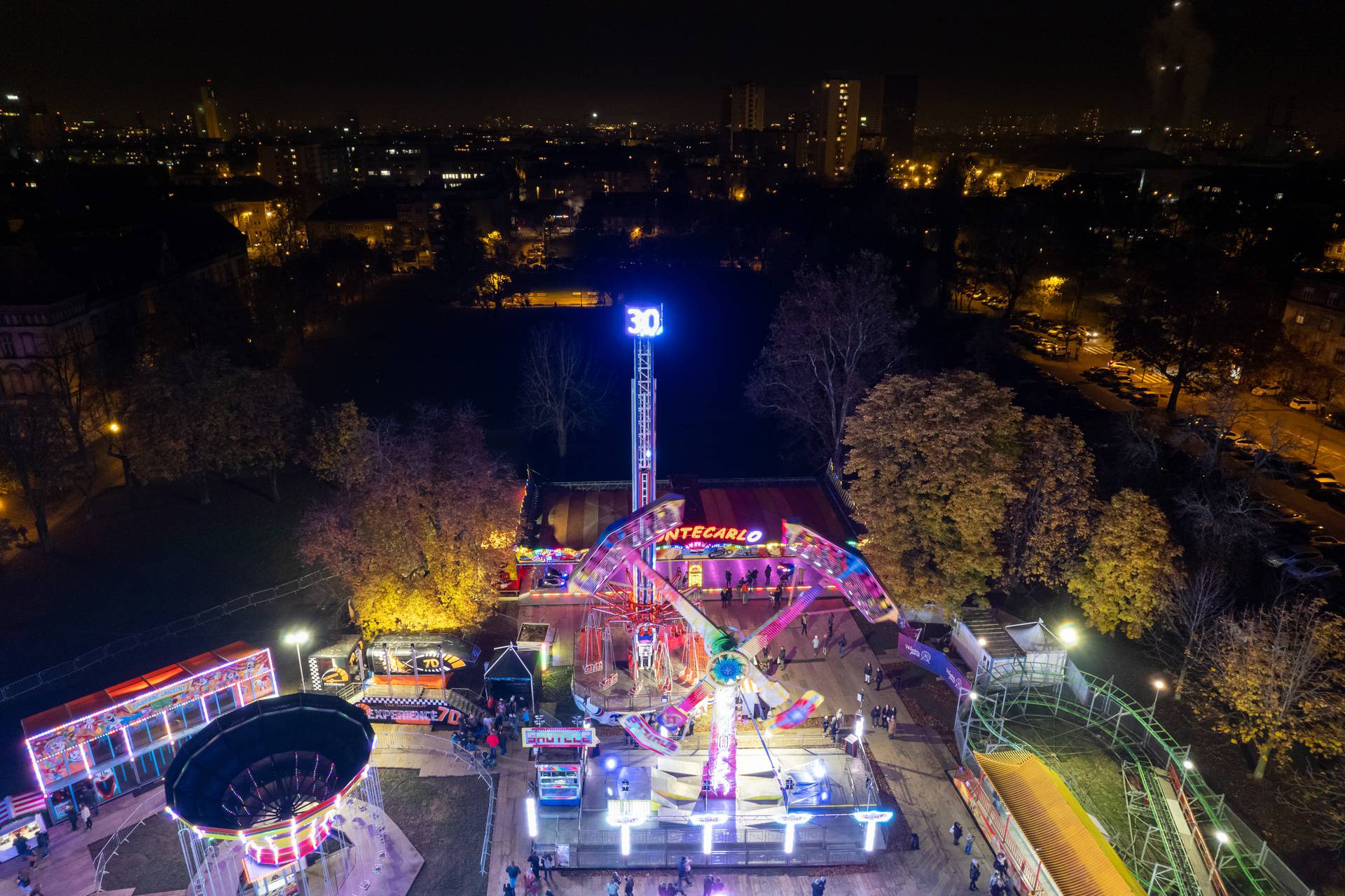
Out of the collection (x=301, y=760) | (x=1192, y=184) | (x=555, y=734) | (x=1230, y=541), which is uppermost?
(x=1192, y=184)

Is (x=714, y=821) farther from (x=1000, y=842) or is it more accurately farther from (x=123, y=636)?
(x=123, y=636)

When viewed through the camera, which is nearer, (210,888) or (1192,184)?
(210,888)

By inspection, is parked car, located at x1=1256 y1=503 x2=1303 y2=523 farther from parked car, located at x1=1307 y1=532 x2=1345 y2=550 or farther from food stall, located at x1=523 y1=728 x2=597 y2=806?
food stall, located at x1=523 y1=728 x2=597 y2=806

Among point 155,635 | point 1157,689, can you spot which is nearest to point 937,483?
point 1157,689

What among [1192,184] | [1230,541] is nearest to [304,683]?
[1230,541]

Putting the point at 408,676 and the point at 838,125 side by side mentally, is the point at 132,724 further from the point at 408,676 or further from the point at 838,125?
the point at 838,125

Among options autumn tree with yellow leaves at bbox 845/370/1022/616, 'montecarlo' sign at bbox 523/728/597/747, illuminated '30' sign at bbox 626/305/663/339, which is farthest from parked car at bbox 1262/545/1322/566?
'montecarlo' sign at bbox 523/728/597/747
